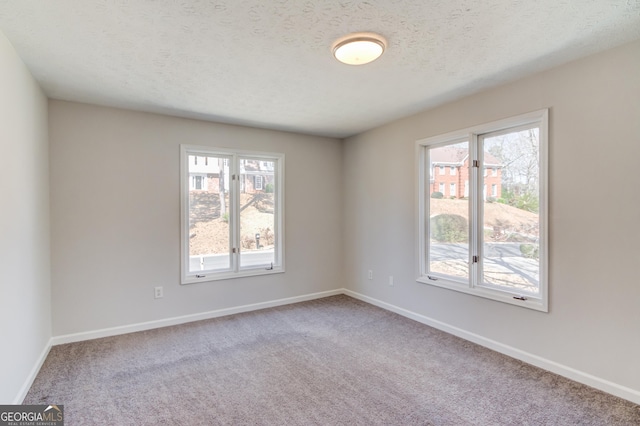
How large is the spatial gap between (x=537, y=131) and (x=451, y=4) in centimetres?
159

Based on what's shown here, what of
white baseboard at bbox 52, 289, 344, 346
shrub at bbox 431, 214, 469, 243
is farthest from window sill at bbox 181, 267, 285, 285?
shrub at bbox 431, 214, 469, 243

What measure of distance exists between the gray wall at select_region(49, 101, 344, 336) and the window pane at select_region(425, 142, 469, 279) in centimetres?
223

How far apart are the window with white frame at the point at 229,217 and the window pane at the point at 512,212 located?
104 inches

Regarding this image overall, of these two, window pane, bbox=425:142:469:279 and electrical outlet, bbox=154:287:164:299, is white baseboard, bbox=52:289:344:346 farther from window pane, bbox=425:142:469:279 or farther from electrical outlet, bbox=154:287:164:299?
window pane, bbox=425:142:469:279

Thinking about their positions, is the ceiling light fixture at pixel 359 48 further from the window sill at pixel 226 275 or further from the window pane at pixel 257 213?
the window sill at pixel 226 275

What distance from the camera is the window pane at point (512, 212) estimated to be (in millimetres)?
2826

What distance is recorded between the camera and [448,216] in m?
3.60

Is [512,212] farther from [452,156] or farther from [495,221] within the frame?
[452,156]

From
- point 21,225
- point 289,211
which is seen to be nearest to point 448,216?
point 289,211

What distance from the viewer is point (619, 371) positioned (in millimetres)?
2268

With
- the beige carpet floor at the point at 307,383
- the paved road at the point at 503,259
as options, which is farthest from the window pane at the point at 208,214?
the paved road at the point at 503,259

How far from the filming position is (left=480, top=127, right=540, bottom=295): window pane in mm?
2826

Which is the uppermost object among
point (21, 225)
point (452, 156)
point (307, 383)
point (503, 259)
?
point (452, 156)

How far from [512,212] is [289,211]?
→ 2794mm
